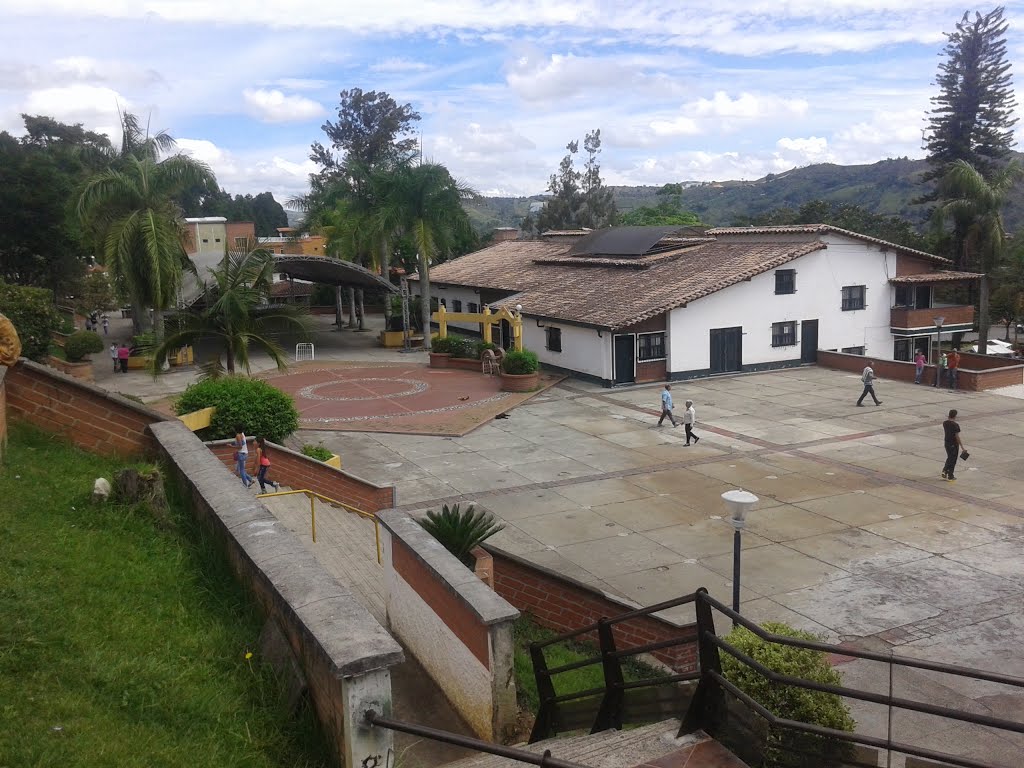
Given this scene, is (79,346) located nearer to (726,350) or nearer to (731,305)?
(726,350)

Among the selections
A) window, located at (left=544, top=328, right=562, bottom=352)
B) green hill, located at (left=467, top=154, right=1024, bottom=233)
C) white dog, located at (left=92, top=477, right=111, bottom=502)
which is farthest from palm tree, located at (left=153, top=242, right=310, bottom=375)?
green hill, located at (left=467, top=154, right=1024, bottom=233)

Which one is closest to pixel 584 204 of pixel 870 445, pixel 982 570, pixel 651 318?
pixel 651 318

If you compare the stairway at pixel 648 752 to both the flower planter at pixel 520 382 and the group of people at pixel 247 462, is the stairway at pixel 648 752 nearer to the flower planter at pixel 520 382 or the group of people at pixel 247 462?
the group of people at pixel 247 462

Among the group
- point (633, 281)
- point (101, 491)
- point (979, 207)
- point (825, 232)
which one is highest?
point (979, 207)

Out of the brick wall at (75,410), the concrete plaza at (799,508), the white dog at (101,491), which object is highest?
the brick wall at (75,410)

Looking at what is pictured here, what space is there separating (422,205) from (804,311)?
53.1 ft

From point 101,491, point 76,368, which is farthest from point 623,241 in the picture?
point 101,491

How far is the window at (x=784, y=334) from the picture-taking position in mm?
32156

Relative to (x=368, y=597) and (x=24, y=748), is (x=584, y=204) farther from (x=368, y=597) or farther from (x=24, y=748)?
(x=24, y=748)

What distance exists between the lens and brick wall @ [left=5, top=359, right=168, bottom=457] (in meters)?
8.52

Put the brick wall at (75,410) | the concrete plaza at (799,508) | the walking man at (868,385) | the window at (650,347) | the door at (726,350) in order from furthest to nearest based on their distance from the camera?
the door at (726,350) < the window at (650,347) < the walking man at (868,385) < the concrete plaza at (799,508) < the brick wall at (75,410)

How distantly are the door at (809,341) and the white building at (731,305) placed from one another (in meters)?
0.04

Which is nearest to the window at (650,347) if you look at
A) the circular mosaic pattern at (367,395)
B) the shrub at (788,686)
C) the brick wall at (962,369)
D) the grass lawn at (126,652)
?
the brick wall at (962,369)

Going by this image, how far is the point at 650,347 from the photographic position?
98.6 feet
